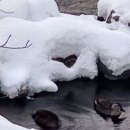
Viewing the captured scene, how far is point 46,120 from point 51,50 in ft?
9.16

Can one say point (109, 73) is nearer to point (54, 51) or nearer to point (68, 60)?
point (68, 60)

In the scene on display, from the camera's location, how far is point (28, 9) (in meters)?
13.8

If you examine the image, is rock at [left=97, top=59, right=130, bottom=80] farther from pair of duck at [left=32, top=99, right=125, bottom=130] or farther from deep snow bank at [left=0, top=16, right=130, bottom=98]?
pair of duck at [left=32, top=99, right=125, bottom=130]

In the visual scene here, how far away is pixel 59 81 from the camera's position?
11883 millimetres

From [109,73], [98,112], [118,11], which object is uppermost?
[118,11]

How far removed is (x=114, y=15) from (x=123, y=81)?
269 centimetres

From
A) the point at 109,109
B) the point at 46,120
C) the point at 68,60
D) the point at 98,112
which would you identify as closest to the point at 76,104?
the point at 98,112

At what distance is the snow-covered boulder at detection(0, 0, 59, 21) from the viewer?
1353cm

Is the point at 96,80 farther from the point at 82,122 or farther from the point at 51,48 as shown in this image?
the point at 82,122

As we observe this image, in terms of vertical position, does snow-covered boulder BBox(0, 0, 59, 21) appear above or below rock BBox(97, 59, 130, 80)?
above

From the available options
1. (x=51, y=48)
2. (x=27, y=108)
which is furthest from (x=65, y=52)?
(x=27, y=108)

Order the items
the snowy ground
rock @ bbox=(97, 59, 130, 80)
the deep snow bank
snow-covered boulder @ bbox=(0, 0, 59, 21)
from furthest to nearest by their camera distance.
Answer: snow-covered boulder @ bbox=(0, 0, 59, 21), rock @ bbox=(97, 59, 130, 80), the deep snow bank, the snowy ground

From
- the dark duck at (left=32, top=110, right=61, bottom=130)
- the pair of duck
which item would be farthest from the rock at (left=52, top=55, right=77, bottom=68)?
the dark duck at (left=32, top=110, right=61, bottom=130)

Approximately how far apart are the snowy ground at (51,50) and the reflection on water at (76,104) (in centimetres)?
24
